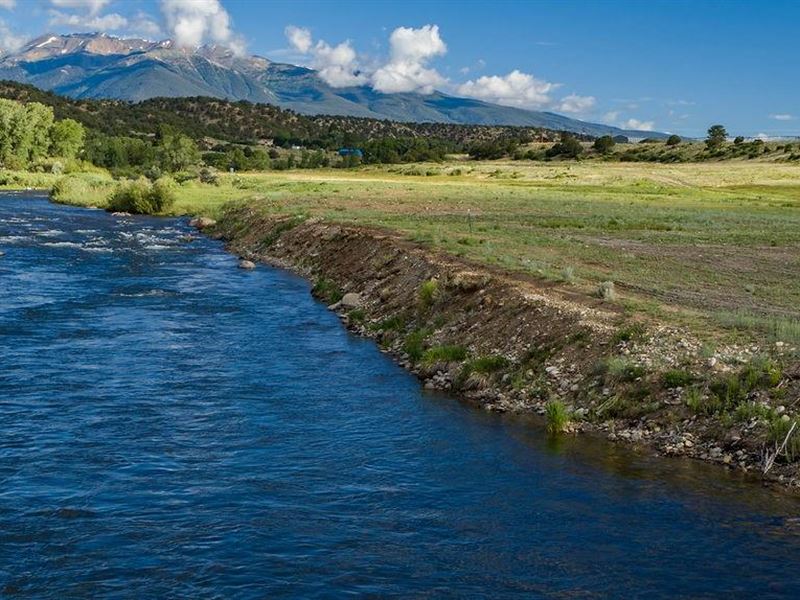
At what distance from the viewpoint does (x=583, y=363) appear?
20000 mm

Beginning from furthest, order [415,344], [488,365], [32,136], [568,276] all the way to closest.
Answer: [32,136], [568,276], [415,344], [488,365]

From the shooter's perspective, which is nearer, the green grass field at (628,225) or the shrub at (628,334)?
the shrub at (628,334)

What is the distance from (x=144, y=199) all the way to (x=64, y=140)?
65520mm

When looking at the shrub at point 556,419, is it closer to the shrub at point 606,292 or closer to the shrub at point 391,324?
the shrub at point 606,292

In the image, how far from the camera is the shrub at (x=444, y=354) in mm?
22953

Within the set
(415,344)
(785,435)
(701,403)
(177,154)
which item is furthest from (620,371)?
(177,154)

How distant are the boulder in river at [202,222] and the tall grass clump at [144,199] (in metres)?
9.72

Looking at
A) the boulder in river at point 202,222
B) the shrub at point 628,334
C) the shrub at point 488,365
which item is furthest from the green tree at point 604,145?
the shrub at point 628,334

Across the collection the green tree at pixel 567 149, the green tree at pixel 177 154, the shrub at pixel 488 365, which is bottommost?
the shrub at pixel 488 365

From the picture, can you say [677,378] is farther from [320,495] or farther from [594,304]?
[320,495]

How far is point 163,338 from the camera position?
86.7 ft

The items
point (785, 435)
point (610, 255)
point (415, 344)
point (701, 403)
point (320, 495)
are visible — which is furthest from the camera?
point (610, 255)

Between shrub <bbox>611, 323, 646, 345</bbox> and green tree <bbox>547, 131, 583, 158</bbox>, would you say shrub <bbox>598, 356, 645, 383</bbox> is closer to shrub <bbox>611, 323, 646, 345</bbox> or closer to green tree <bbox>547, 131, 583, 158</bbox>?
shrub <bbox>611, 323, 646, 345</bbox>

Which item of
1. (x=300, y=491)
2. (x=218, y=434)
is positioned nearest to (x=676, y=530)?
(x=300, y=491)
